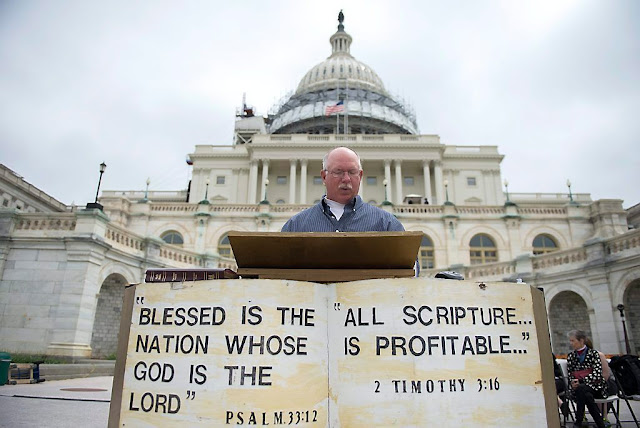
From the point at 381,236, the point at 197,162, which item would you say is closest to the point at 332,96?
the point at 197,162

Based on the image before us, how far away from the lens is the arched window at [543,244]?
3325 cm

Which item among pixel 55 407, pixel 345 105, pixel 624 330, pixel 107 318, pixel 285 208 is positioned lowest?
pixel 55 407

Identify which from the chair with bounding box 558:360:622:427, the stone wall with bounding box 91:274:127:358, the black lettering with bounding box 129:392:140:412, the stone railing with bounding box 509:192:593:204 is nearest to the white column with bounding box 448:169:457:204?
the stone railing with bounding box 509:192:593:204

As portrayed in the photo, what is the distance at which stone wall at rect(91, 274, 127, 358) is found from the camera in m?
19.0

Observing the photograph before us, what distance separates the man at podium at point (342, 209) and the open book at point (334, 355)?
5.49 feet

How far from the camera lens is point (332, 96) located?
7425cm

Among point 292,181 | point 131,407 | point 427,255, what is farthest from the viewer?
point 292,181

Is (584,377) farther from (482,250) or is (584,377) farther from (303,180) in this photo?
(303,180)

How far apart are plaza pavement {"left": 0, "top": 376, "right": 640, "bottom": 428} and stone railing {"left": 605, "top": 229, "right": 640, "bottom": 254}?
9484mm

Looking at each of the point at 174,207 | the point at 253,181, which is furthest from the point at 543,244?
the point at 253,181

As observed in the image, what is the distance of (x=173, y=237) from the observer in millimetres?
34406

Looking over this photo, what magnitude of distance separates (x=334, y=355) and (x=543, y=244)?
35619 millimetres

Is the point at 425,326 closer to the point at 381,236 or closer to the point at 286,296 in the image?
the point at 381,236

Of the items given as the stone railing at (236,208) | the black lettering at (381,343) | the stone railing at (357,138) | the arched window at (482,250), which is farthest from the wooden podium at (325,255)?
the stone railing at (357,138)
